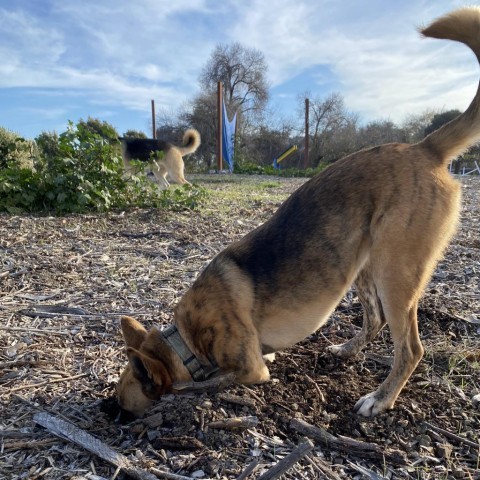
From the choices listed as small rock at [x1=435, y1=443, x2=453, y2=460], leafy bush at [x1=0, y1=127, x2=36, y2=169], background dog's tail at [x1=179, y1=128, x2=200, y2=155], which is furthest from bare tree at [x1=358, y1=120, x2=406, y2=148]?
small rock at [x1=435, y1=443, x2=453, y2=460]

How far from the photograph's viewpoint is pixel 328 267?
283cm

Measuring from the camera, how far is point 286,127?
3497 cm

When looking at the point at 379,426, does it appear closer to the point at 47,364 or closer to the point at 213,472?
the point at 213,472

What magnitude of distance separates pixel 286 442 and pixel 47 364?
178 cm

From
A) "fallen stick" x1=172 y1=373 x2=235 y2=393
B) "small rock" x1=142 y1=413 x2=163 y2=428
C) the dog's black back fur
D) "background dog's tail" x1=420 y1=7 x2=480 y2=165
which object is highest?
the dog's black back fur

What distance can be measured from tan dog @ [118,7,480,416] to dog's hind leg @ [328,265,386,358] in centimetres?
40

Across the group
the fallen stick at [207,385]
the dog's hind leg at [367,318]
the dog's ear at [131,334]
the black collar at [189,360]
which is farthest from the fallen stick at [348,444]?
the dog's ear at [131,334]

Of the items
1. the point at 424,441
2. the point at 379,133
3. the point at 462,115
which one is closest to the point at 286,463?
the point at 424,441

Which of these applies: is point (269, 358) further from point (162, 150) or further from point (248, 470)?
point (162, 150)

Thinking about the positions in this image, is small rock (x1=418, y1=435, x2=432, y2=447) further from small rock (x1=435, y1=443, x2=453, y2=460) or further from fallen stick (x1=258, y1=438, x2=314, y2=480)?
fallen stick (x1=258, y1=438, x2=314, y2=480)

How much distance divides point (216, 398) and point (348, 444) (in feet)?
2.60

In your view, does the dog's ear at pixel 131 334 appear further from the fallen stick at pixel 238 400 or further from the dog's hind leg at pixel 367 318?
the dog's hind leg at pixel 367 318

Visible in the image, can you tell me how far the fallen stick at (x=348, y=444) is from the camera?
2197 millimetres

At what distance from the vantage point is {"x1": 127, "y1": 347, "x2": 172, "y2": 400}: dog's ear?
A: 248cm
